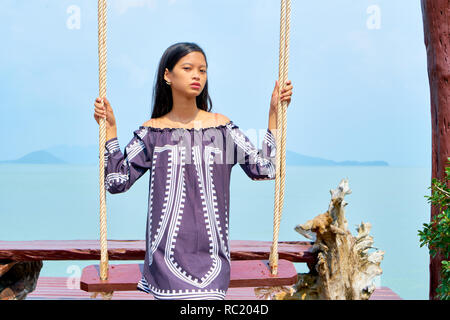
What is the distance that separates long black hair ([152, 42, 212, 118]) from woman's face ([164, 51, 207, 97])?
0.7 inches

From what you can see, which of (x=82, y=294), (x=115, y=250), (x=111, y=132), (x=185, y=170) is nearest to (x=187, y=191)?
(x=185, y=170)

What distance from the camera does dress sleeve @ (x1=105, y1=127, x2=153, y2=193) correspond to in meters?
1.81

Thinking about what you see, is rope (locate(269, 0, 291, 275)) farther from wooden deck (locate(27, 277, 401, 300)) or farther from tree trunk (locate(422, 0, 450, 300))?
wooden deck (locate(27, 277, 401, 300))

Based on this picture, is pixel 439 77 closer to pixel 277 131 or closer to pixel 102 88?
pixel 277 131

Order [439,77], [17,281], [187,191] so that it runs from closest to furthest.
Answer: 1. [187,191]
2. [439,77]
3. [17,281]

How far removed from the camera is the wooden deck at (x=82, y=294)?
3479mm

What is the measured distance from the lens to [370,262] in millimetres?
2799

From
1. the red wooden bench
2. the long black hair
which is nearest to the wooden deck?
the red wooden bench

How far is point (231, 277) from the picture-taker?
1.84 meters

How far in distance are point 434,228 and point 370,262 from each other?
51 centimetres

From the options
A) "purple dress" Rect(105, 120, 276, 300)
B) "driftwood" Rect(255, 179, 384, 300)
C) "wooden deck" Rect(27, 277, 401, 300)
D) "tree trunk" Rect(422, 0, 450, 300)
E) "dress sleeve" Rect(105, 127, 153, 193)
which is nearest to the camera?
"purple dress" Rect(105, 120, 276, 300)

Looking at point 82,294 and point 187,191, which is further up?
point 187,191

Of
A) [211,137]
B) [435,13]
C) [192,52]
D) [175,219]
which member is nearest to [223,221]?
[175,219]

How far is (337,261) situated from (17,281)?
1787 mm
